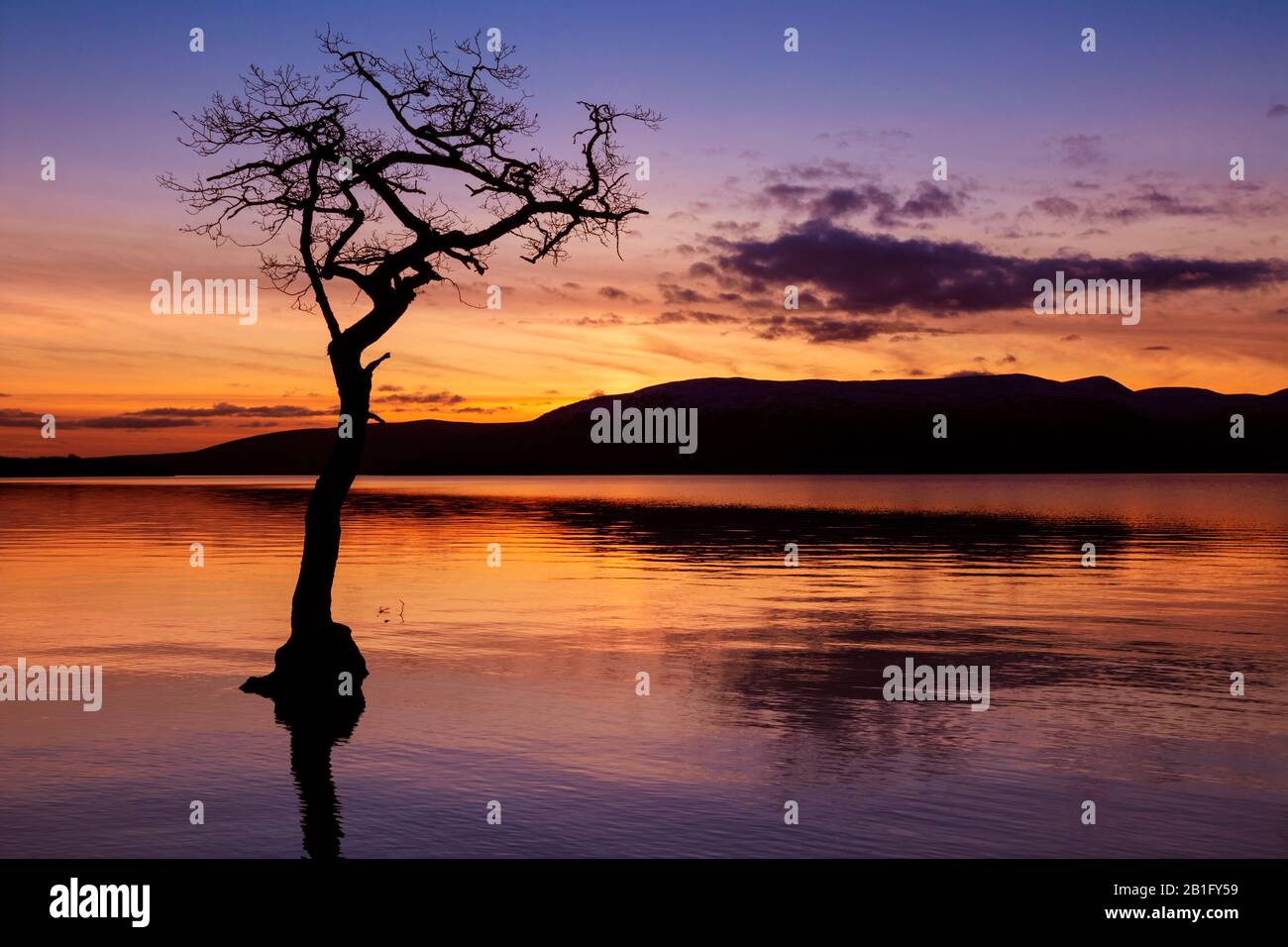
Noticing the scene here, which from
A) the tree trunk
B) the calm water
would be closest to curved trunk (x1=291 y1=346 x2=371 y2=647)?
the tree trunk

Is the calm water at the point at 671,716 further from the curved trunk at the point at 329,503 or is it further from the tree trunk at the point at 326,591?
the curved trunk at the point at 329,503

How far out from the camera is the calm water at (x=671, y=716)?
13.7 metres

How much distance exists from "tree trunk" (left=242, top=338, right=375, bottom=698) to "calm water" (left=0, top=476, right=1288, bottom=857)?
105cm

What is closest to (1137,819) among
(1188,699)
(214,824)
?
(1188,699)

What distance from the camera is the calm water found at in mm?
13672

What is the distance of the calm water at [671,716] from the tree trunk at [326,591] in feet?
3.43

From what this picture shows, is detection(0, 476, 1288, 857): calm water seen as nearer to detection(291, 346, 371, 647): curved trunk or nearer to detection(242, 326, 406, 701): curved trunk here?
detection(242, 326, 406, 701): curved trunk

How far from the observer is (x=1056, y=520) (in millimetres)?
94562

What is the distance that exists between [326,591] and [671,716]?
738 cm
